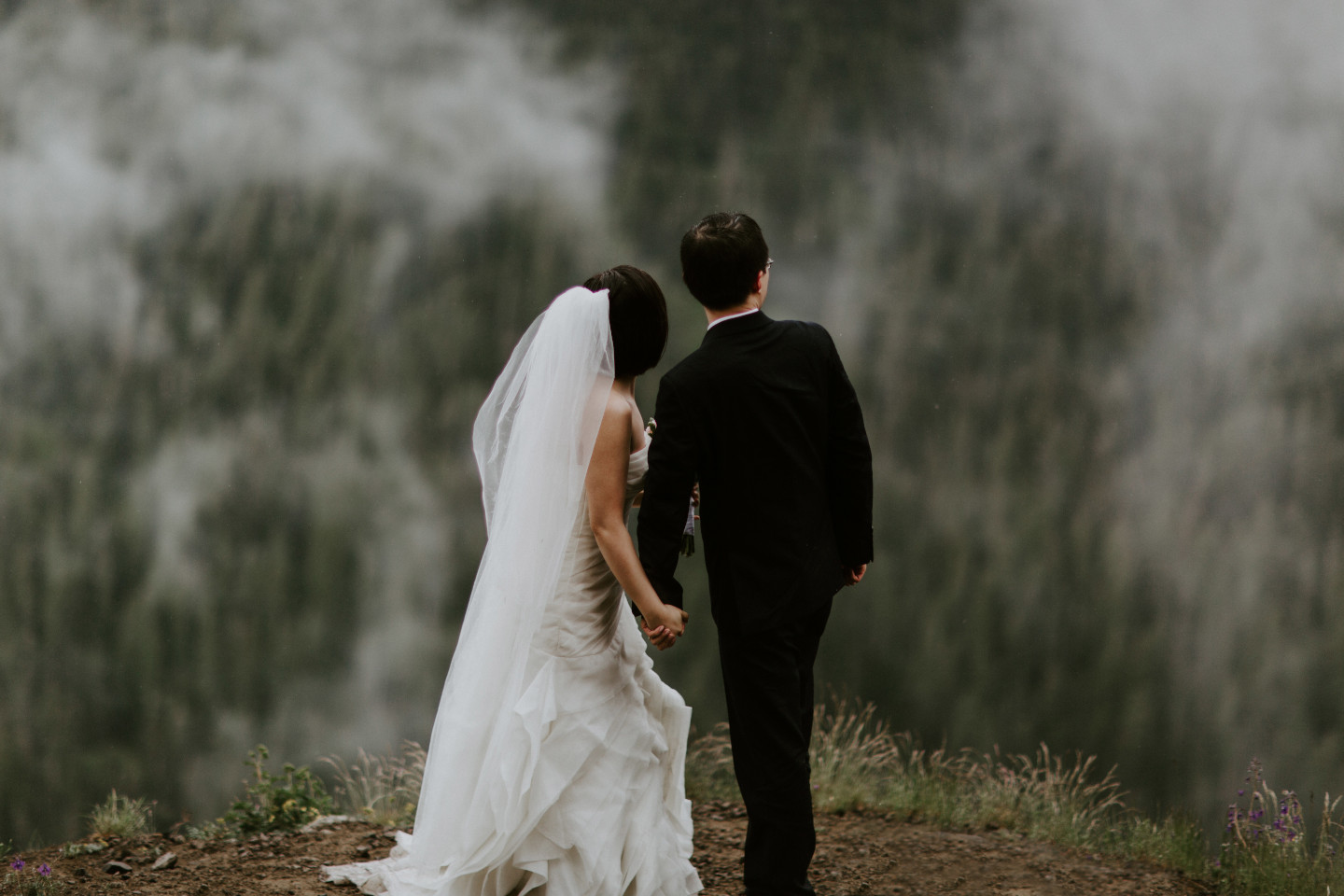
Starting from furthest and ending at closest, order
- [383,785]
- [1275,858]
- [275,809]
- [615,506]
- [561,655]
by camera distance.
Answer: [383,785], [275,809], [1275,858], [561,655], [615,506]

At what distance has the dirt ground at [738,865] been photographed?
3.33 meters

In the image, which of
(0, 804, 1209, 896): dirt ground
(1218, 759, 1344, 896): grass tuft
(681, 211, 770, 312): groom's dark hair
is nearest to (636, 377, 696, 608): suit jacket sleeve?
(681, 211, 770, 312): groom's dark hair

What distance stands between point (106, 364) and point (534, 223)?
235 cm

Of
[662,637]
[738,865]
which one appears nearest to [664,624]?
[662,637]

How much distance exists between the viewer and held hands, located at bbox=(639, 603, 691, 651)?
2.42m

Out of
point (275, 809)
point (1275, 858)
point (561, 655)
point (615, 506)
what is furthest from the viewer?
point (275, 809)

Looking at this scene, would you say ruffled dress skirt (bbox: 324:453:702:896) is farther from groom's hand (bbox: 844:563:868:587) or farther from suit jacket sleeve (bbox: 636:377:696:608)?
groom's hand (bbox: 844:563:868:587)

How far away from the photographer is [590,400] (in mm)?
2500

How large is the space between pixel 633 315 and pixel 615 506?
481 millimetres

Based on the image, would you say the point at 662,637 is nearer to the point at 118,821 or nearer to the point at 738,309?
the point at 738,309

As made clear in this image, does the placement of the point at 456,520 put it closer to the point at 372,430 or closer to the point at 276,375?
the point at 372,430

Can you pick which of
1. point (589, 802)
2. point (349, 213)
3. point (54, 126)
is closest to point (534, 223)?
point (349, 213)

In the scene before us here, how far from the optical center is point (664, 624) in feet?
7.97

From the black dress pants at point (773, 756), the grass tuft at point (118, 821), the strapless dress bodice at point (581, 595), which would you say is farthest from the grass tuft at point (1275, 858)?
the grass tuft at point (118, 821)
